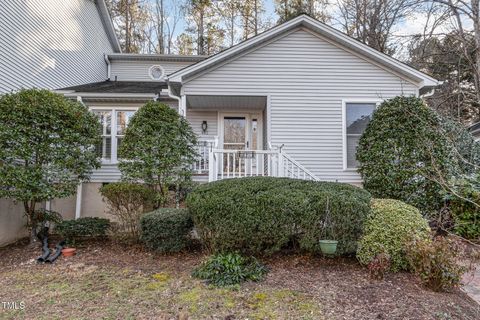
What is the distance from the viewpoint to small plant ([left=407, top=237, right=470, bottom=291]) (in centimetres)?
387

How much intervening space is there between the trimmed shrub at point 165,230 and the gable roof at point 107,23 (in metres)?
11.6

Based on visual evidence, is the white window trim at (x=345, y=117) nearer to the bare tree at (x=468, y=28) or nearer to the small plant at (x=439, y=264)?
the small plant at (x=439, y=264)

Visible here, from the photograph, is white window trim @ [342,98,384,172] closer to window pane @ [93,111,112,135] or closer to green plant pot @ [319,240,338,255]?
green plant pot @ [319,240,338,255]

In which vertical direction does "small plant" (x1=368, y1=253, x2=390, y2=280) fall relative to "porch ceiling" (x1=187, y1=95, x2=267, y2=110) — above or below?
below

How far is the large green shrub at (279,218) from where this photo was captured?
183 inches

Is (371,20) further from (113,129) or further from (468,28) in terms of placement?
(113,129)

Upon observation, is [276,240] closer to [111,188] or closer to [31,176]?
[111,188]

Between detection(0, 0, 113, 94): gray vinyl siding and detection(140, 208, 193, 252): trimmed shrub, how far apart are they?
530 centimetres

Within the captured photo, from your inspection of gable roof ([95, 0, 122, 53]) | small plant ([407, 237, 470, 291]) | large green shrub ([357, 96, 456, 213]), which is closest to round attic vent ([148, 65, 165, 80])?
gable roof ([95, 0, 122, 53])

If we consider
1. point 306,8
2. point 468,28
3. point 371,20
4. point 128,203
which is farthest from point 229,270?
point 306,8

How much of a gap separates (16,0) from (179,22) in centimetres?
1169

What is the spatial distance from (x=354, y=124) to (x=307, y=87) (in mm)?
1671

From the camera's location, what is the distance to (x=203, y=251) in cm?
557

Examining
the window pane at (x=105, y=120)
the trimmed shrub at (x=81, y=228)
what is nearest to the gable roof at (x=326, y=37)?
the window pane at (x=105, y=120)
